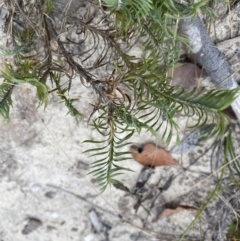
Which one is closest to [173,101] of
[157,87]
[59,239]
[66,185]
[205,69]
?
[157,87]

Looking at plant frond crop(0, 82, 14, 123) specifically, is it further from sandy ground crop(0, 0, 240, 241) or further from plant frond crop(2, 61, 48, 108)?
sandy ground crop(0, 0, 240, 241)

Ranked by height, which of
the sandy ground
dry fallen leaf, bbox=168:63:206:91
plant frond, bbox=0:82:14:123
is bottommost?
the sandy ground

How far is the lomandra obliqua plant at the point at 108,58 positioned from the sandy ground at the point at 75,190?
23 cm

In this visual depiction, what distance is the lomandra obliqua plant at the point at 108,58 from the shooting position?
0.92m

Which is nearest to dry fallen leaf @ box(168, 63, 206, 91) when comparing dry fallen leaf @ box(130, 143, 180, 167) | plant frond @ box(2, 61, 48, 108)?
dry fallen leaf @ box(130, 143, 180, 167)

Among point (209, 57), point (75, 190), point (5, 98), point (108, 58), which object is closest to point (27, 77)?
point (5, 98)

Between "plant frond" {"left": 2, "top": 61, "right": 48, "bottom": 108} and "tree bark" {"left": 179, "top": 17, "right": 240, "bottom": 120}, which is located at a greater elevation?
"tree bark" {"left": 179, "top": 17, "right": 240, "bottom": 120}

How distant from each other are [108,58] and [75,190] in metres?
0.49

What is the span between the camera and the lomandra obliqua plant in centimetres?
92

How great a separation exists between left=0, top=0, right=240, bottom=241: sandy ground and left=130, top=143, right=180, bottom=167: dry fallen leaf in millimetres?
21

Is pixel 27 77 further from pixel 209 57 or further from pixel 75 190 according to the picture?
pixel 75 190

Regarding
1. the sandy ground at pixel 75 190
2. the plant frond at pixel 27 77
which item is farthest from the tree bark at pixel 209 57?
the plant frond at pixel 27 77

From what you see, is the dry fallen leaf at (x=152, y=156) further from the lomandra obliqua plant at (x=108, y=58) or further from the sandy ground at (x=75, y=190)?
the lomandra obliqua plant at (x=108, y=58)

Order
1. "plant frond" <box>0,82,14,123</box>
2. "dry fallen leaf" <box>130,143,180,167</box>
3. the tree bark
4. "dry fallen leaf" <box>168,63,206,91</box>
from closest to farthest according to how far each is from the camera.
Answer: "plant frond" <box>0,82,14,123</box>, the tree bark, "dry fallen leaf" <box>168,63,206,91</box>, "dry fallen leaf" <box>130,143,180,167</box>
